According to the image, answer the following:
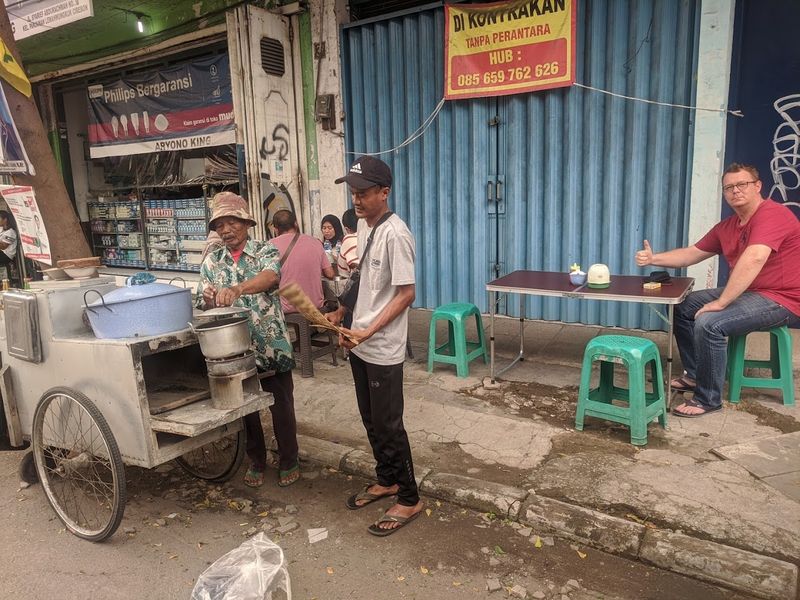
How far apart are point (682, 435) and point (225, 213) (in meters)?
3.26

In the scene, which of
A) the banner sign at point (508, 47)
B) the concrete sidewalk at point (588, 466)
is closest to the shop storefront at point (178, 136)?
the banner sign at point (508, 47)

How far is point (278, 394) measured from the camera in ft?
12.4

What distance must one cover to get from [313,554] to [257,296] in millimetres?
1457

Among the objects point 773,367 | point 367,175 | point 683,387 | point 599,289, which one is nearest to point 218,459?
point 367,175

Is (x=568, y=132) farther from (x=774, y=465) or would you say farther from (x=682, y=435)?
(x=774, y=465)

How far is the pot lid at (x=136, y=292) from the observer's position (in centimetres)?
304

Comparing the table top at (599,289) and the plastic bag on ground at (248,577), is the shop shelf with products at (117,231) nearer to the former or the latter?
the table top at (599,289)

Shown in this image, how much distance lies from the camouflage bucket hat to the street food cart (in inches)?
25.5

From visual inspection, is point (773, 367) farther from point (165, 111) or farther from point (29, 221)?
point (165, 111)

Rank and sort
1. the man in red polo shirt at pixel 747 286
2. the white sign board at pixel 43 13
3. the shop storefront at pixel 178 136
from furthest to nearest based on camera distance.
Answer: the shop storefront at pixel 178 136 < the white sign board at pixel 43 13 < the man in red polo shirt at pixel 747 286

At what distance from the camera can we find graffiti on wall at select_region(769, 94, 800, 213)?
5.62m

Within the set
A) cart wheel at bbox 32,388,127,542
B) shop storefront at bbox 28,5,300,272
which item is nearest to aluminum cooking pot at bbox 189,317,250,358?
cart wheel at bbox 32,388,127,542

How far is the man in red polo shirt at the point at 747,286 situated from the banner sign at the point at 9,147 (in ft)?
18.1

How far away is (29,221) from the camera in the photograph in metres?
5.18
